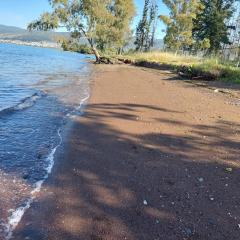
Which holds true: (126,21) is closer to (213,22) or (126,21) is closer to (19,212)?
(213,22)

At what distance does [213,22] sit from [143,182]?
144 ft

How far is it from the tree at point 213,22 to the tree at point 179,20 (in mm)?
4659

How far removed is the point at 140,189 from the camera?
4.90 meters

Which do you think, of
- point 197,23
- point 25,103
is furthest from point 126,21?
point 25,103

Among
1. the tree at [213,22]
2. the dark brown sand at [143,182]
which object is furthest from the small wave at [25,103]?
the tree at [213,22]

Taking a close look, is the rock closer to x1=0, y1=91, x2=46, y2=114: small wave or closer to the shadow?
the shadow

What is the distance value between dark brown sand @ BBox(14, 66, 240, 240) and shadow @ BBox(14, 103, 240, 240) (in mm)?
11

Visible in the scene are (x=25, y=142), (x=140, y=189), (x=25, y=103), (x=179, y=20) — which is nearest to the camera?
(x=140, y=189)

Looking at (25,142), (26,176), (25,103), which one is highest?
(26,176)

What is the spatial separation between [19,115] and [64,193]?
5.04 m

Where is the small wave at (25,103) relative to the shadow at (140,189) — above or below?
below

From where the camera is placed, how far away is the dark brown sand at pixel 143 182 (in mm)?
3934

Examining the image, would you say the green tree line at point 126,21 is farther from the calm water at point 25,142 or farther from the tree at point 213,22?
the calm water at point 25,142

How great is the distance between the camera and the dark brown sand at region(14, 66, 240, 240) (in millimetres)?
3934
